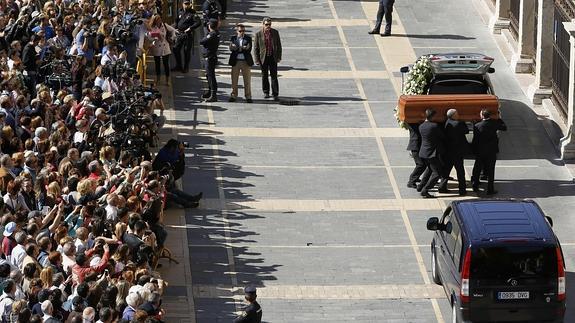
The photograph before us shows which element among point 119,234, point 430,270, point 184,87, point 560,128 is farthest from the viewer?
point 184,87

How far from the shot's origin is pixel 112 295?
897 inches

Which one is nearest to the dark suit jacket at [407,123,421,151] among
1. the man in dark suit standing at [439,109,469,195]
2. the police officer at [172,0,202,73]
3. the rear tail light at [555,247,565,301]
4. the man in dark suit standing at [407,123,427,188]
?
the man in dark suit standing at [407,123,427,188]

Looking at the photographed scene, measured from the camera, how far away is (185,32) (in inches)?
1581

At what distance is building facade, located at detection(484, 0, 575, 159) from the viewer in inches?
1382

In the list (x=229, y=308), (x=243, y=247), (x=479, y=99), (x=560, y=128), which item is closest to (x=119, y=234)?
(x=229, y=308)

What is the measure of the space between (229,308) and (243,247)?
2963 mm

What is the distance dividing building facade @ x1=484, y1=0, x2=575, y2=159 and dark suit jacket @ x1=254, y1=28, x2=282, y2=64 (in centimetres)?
576

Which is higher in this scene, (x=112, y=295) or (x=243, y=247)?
(x=112, y=295)

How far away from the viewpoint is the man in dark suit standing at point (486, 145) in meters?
32.3

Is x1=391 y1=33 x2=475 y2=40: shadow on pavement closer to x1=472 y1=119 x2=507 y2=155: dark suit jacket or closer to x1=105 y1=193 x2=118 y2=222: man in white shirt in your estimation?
x1=472 y1=119 x2=507 y2=155: dark suit jacket

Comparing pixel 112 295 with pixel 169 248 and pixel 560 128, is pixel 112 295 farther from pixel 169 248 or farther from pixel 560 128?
pixel 560 128

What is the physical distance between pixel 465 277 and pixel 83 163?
6986 millimetres

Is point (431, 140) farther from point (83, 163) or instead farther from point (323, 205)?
point (83, 163)

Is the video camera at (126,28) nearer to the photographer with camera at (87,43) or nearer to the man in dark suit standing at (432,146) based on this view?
the photographer with camera at (87,43)
